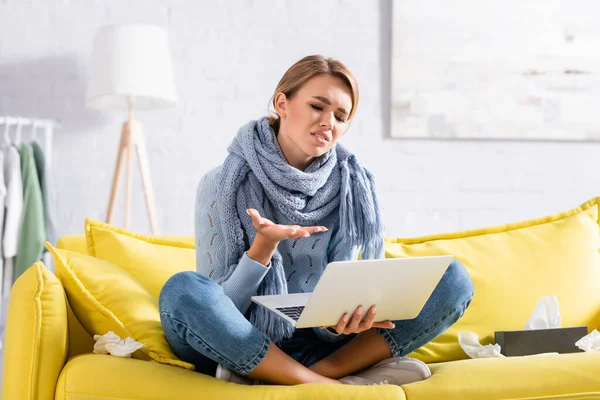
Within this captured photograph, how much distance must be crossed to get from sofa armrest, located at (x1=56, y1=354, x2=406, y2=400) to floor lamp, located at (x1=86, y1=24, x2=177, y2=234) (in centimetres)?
132

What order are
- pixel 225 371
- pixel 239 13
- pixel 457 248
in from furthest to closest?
pixel 239 13
pixel 457 248
pixel 225 371

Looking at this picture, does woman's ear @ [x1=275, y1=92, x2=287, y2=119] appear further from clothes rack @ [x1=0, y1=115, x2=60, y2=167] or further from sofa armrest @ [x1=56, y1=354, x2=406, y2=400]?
clothes rack @ [x1=0, y1=115, x2=60, y2=167]

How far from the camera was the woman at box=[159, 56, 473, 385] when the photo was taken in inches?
59.2

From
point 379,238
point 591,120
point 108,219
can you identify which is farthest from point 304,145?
point 591,120

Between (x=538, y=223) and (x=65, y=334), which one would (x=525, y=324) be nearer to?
(x=538, y=223)

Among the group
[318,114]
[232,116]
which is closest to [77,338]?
[318,114]

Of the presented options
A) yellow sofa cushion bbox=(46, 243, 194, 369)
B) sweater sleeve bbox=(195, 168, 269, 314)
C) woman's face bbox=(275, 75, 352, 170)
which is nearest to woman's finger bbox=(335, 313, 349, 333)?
sweater sleeve bbox=(195, 168, 269, 314)

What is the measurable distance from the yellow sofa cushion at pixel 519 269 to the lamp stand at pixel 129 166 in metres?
1.05

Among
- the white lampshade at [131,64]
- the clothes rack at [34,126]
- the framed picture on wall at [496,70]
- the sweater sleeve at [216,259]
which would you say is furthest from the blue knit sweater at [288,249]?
the framed picture on wall at [496,70]

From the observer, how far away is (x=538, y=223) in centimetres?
223

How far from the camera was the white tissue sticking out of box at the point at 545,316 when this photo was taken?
1938 millimetres

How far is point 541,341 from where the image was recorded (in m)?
1.85

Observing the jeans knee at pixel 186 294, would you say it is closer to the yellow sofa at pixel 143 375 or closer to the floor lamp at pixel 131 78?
the yellow sofa at pixel 143 375

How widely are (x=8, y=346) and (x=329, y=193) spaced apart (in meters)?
0.80
